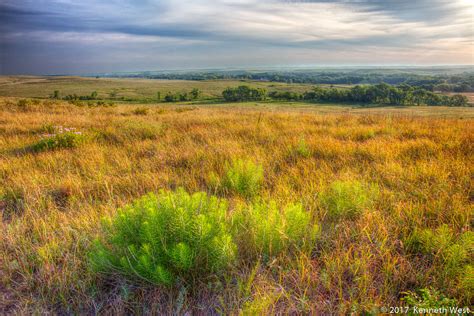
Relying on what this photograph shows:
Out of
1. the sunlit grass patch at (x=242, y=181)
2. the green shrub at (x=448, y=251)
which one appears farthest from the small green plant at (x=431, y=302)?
the sunlit grass patch at (x=242, y=181)

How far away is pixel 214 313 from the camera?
1647mm

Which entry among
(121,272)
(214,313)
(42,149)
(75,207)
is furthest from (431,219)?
(42,149)

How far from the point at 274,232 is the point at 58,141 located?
5.41 m

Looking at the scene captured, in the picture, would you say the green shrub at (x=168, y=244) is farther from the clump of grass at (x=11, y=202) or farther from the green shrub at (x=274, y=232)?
the clump of grass at (x=11, y=202)

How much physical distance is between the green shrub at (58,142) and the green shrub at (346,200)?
5.26 m

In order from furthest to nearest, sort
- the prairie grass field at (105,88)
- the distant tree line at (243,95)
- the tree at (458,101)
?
the prairie grass field at (105,88)
the distant tree line at (243,95)
the tree at (458,101)

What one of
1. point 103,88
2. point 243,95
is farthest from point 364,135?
point 103,88

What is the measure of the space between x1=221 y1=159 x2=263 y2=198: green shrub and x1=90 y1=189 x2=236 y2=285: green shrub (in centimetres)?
127

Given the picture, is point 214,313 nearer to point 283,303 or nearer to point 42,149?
point 283,303

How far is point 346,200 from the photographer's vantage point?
2719 millimetres

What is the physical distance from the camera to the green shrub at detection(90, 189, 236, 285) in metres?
1.77

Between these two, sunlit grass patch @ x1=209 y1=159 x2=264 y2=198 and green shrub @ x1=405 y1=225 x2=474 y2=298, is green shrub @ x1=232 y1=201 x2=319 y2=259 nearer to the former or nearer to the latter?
green shrub @ x1=405 y1=225 x2=474 y2=298

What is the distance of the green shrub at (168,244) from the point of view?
1766 millimetres

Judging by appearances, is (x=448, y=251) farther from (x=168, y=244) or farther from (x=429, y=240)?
(x=168, y=244)
